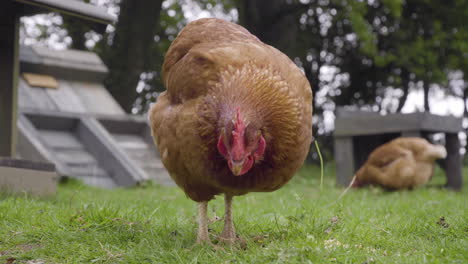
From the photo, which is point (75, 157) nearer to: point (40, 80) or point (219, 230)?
point (40, 80)

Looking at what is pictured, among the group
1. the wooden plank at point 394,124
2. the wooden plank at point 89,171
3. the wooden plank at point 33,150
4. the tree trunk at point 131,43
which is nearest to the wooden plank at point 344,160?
the wooden plank at point 394,124

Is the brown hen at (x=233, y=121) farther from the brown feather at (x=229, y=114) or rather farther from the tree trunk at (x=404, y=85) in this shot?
the tree trunk at (x=404, y=85)

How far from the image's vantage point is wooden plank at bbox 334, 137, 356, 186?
26.2 feet

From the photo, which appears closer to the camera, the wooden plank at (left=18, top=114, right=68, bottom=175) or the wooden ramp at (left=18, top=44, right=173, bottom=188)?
the wooden plank at (left=18, top=114, right=68, bottom=175)

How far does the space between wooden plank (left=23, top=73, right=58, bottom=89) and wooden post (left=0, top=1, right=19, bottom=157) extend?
11.0 ft

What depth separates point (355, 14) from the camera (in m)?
11.4

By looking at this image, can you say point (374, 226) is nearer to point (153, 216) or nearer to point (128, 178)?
point (153, 216)

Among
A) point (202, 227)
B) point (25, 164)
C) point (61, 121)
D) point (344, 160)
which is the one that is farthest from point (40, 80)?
point (202, 227)

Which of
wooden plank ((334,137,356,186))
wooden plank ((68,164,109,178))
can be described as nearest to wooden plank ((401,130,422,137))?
wooden plank ((334,137,356,186))

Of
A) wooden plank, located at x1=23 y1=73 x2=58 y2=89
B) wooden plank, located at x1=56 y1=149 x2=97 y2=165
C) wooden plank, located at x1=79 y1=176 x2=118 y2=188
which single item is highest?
wooden plank, located at x1=23 y1=73 x2=58 y2=89

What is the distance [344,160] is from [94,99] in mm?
4432

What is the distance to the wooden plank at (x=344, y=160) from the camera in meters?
7.99

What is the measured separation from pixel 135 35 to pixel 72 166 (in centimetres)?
548

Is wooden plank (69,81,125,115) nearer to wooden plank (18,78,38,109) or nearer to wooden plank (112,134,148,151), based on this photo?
wooden plank (112,134,148,151)
